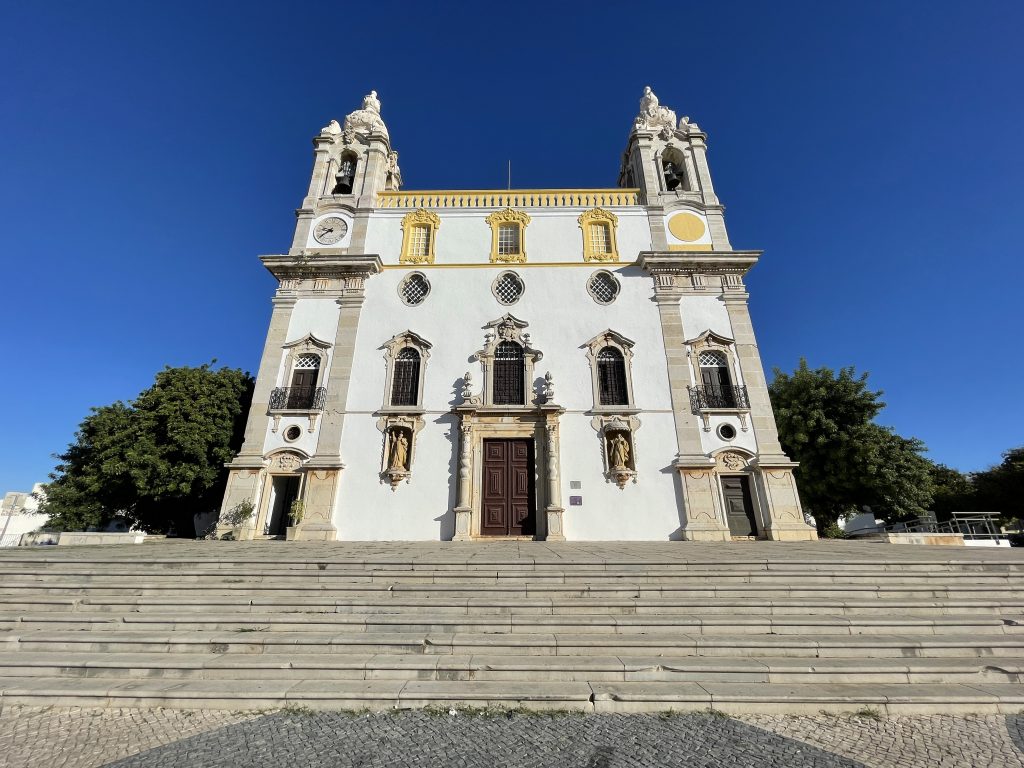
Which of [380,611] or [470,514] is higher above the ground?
[470,514]

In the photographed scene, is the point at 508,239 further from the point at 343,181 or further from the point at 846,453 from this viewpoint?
the point at 846,453

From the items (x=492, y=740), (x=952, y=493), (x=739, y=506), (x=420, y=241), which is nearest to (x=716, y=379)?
(x=739, y=506)

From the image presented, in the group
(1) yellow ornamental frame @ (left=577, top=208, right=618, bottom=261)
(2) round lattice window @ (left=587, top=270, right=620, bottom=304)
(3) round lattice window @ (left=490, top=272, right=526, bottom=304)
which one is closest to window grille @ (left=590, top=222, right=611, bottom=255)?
(1) yellow ornamental frame @ (left=577, top=208, right=618, bottom=261)

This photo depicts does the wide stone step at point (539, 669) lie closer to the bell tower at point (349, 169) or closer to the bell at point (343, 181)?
the bell tower at point (349, 169)

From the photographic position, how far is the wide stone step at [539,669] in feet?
15.5

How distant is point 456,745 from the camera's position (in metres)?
3.62

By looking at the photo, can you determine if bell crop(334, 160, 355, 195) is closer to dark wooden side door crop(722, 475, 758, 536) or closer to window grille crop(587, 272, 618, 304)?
window grille crop(587, 272, 618, 304)

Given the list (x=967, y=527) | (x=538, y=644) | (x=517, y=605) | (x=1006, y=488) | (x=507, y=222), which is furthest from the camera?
(x=1006, y=488)

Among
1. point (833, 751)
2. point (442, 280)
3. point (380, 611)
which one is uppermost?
point (442, 280)

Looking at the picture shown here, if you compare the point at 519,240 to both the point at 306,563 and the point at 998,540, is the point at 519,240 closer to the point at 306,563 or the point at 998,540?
the point at 306,563

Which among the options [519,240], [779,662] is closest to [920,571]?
[779,662]

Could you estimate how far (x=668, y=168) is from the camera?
1962 centimetres

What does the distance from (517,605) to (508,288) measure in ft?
41.2

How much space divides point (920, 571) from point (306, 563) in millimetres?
10304
